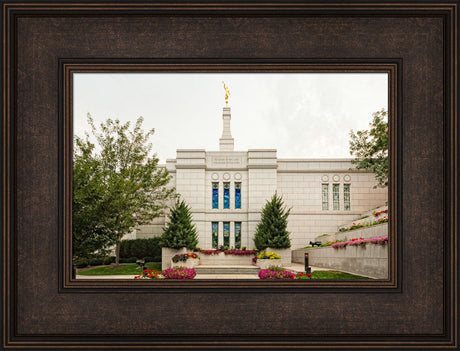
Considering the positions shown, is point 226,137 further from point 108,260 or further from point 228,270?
point 108,260

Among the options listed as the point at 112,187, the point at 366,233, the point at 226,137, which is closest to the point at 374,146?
the point at 366,233

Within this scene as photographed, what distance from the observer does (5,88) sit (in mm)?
3350

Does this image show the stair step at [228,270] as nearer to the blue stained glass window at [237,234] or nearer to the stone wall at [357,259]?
the stone wall at [357,259]

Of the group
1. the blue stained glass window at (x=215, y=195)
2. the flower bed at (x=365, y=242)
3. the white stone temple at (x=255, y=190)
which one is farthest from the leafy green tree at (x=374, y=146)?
the blue stained glass window at (x=215, y=195)

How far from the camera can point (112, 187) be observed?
28.0 ft

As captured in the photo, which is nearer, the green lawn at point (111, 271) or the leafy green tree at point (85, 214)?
the leafy green tree at point (85, 214)

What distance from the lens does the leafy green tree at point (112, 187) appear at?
6652 mm

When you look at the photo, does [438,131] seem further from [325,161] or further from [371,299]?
[325,161]

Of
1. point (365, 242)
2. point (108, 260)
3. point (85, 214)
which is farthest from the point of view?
point (108, 260)

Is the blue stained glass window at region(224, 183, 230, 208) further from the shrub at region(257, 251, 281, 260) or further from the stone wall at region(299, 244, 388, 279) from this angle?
the stone wall at region(299, 244, 388, 279)

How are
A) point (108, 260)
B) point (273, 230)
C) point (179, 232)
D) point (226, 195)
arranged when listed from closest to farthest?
point (108, 260), point (179, 232), point (273, 230), point (226, 195)

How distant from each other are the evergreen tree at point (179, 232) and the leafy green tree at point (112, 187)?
1.97 feet

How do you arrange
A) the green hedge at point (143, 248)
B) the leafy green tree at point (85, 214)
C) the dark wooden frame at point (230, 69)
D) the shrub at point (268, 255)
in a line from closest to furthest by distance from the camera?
the dark wooden frame at point (230, 69) → the leafy green tree at point (85, 214) → the shrub at point (268, 255) → the green hedge at point (143, 248)

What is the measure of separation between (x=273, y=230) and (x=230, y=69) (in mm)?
9175
